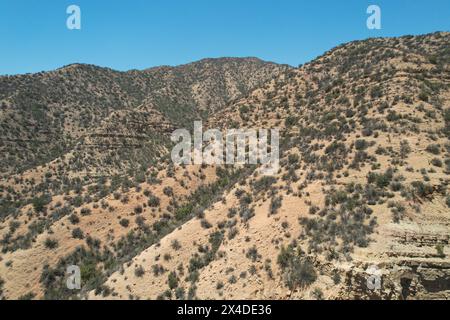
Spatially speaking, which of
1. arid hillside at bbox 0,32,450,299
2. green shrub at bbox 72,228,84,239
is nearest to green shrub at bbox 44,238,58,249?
arid hillside at bbox 0,32,450,299

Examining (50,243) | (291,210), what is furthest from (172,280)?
(50,243)

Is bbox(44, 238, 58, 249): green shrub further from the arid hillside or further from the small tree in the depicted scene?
the small tree

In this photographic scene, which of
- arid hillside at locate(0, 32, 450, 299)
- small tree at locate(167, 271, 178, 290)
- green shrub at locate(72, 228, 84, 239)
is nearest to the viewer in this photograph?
arid hillside at locate(0, 32, 450, 299)

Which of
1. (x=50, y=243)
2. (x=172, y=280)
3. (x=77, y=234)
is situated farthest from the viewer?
(x=77, y=234)

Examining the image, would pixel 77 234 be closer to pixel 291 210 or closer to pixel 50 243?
pixel 50 243

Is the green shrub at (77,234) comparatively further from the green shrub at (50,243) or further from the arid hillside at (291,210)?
the green shrub at (50,243)

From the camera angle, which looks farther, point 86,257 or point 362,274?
point 86,257
